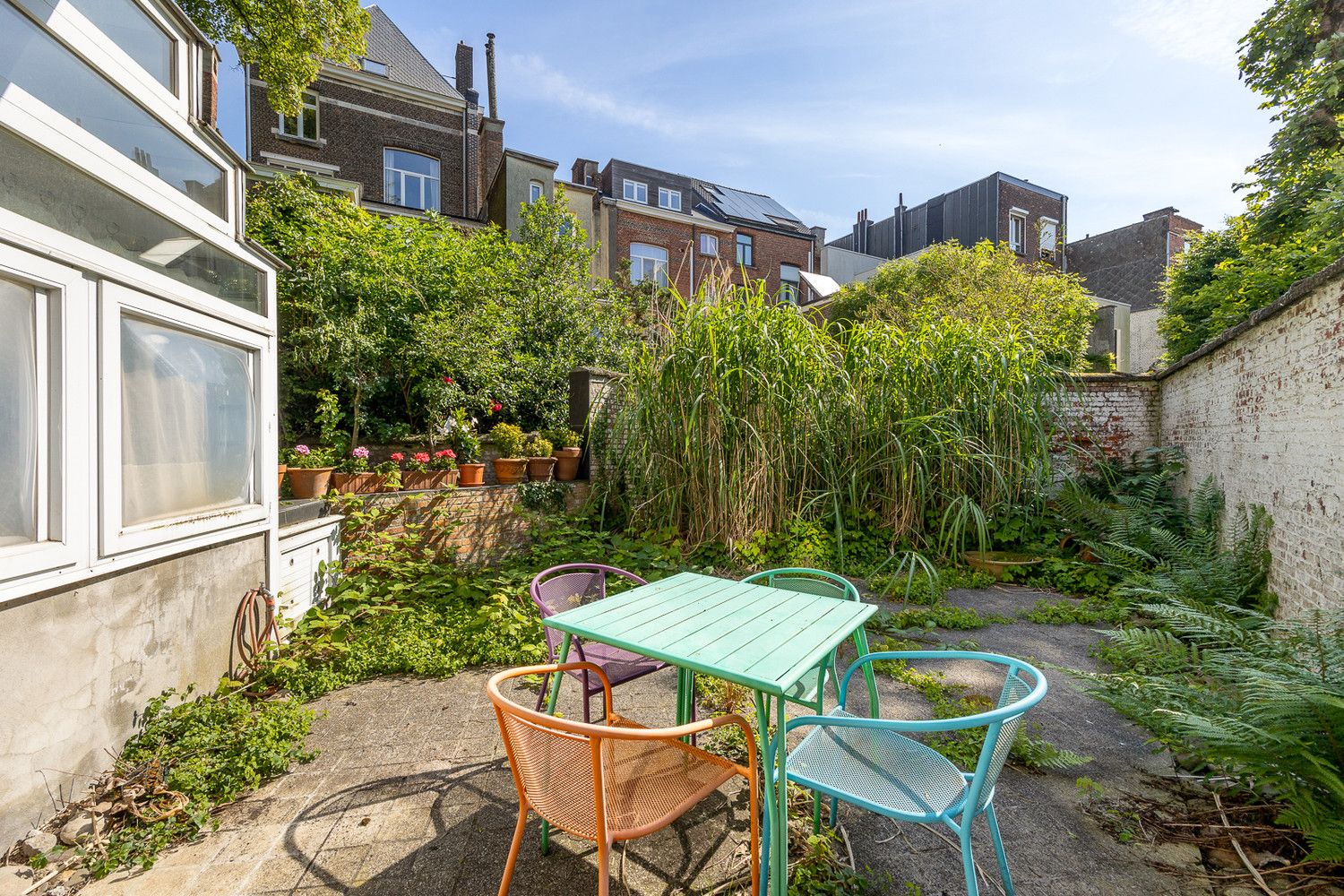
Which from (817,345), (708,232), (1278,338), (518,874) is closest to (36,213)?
(518,874)

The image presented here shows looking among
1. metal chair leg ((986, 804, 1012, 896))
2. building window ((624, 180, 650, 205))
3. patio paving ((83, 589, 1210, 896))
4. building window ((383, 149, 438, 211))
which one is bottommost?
patio paving ((83, 589, 1210, 896))

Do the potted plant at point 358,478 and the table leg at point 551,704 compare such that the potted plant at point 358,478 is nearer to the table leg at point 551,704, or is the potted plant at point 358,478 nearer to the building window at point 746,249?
the table leg at point 551,704

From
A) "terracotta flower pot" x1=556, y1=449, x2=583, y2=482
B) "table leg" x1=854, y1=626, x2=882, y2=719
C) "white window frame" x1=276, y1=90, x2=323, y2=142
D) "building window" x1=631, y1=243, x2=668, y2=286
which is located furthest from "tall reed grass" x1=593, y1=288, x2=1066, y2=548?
"white window frame" x1=276, y1=90, x2=323, y2=142

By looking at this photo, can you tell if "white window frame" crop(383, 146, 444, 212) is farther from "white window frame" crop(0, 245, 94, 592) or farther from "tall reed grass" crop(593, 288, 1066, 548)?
"white window frame" crop(0, 245, 94, 592)

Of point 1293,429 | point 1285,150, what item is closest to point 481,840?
point 1293,429

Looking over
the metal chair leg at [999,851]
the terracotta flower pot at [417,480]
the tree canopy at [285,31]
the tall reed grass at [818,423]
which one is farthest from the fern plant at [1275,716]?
the tree canopy at [285,31]

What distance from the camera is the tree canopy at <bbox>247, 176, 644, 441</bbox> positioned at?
6008mm

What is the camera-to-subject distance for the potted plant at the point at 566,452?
217 inches

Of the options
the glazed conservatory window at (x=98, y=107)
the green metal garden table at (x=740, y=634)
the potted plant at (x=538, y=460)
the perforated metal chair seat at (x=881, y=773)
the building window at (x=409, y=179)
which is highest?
the building window at (x=409, y=179)

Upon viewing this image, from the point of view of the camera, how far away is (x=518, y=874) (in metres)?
1.60

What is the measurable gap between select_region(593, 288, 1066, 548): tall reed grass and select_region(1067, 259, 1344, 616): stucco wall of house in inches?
45.3

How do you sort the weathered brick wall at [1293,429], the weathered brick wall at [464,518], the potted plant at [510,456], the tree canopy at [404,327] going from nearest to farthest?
the weathered brick wall at [1293,429], the weathered brick wall at [464,518], the potted plant at [510,456], the tree canopy at [404,327]

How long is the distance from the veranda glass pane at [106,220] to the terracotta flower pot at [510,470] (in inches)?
100

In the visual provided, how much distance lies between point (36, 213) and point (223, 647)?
187 cm
